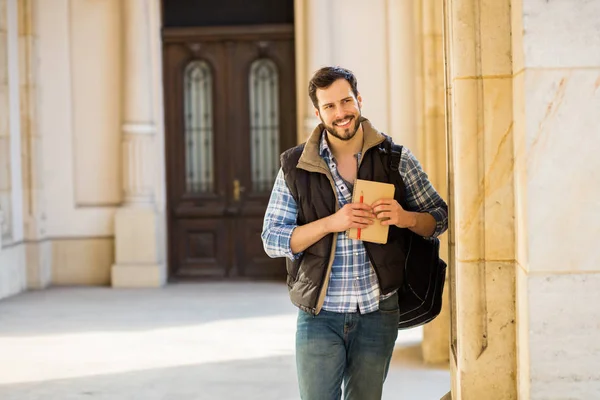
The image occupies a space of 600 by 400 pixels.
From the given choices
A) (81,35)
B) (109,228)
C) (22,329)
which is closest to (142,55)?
(81,35)

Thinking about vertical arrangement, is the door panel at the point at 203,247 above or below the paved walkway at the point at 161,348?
above

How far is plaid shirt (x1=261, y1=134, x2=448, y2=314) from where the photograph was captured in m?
2.91

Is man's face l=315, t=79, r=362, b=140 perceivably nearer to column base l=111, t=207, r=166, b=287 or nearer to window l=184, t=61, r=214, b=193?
column base l=111, t=207, r=166, b=287

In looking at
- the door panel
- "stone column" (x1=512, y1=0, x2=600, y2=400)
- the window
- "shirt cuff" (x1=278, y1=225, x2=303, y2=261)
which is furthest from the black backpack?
the window

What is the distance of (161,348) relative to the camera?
675cm

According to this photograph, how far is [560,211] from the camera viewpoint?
2424 millimetres

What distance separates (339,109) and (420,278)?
2.11ft

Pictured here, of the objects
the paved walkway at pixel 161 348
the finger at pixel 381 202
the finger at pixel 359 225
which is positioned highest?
the finger at pixel 381 202

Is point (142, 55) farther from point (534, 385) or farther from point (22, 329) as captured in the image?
point (534, 385)

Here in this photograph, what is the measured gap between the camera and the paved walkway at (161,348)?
5465mm

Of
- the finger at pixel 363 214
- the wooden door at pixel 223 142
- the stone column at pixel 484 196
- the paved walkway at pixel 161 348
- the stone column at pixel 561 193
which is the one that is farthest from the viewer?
the wooden door at pixel 223 142

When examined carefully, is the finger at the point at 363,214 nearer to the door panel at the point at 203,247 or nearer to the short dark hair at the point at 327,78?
the short dark hair at the point at 327,78

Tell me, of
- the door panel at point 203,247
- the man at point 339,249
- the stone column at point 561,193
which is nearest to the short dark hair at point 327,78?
the man at point 339,249

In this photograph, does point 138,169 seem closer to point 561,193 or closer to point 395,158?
point 395,158
